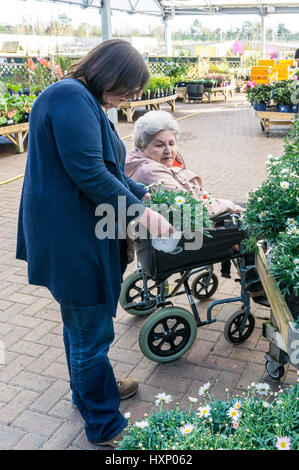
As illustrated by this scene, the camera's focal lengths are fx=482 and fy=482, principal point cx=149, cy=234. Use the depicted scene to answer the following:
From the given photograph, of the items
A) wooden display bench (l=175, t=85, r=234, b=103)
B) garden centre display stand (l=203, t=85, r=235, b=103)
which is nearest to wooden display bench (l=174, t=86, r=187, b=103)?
wooden display bench (l=175, t=85, r=234, b=103)

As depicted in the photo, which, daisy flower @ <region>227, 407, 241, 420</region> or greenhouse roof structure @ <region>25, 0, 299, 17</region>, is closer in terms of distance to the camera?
daisy flower @ <region>227, 407, 241, 420</region>

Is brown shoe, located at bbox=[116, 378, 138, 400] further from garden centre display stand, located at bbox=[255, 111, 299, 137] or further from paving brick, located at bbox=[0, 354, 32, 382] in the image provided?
garden centre display stand, located at bbox=[255, 111, 299, 137]

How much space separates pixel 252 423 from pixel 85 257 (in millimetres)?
800

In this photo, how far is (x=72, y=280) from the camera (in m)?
1.78

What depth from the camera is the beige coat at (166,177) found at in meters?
2.64

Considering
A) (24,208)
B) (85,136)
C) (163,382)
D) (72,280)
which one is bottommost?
(163,382)

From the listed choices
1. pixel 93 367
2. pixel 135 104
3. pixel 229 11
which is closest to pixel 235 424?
pixel 93 367

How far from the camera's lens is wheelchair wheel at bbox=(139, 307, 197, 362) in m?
2.54

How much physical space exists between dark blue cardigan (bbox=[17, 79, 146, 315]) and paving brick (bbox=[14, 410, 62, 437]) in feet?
2.40

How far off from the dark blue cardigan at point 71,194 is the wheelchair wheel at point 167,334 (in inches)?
27.4

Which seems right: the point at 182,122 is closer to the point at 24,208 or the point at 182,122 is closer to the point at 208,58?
the point at 208,58

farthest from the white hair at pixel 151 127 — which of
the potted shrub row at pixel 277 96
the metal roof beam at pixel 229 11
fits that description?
the metal roof beam at pixel 229 11

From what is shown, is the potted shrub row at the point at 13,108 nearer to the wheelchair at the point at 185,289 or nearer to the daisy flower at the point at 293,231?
the wheelchair at the point at 185,289
